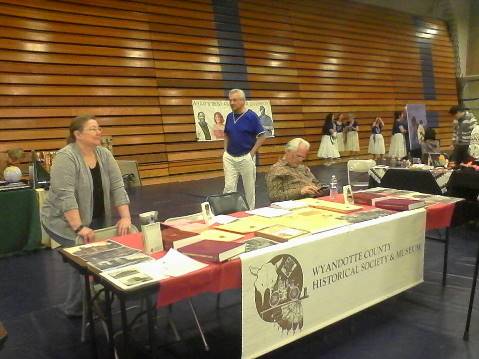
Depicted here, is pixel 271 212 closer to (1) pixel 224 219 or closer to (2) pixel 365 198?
(1) pixel 224 219

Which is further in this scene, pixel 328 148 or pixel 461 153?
pixel 328 148

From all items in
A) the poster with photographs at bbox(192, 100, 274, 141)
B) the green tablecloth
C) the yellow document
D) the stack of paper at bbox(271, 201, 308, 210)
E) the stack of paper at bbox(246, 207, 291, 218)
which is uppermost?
the poster with photographs at bbox(192, 100, 274, 141)

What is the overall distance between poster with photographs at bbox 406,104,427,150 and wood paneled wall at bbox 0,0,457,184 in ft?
1.32

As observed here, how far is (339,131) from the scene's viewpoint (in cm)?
1206

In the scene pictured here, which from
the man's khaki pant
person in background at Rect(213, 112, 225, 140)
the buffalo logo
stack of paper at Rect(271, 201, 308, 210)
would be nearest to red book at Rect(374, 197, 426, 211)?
stack of paper at Rect(271, 201, 308, 210)

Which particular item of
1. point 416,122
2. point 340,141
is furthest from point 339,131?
point 416,122

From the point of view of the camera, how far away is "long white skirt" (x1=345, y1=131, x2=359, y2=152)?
1222 centimetres

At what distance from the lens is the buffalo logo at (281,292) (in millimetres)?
2062

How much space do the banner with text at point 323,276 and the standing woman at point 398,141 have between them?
A: 33.0ft

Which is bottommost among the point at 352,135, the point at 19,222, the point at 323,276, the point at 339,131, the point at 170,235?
the point at 19,222

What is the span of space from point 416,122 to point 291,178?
37.7ft

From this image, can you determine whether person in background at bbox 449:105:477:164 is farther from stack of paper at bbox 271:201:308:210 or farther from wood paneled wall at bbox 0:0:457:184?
stack of paper at bbox 271:201:308:210

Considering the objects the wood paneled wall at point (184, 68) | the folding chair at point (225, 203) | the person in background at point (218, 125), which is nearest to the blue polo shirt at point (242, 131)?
the folding chair at point (225, 203)

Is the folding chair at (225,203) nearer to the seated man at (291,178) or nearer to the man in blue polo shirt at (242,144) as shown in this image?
the seated man at (291,178)
